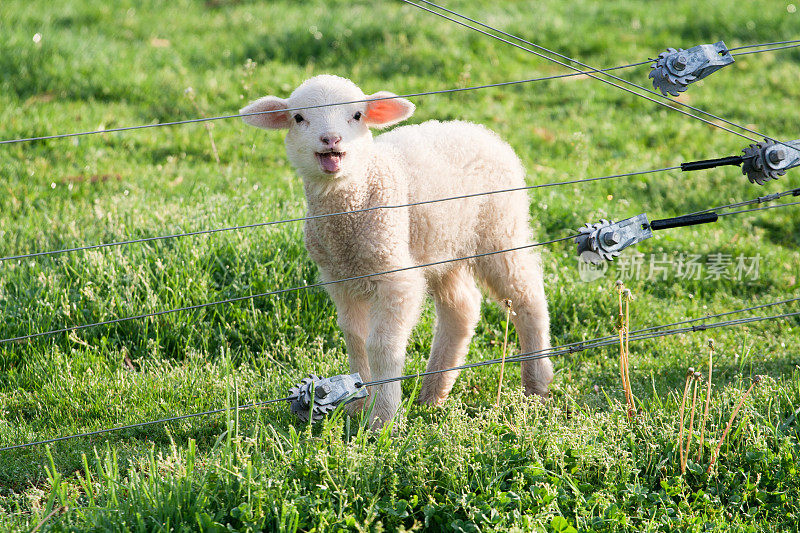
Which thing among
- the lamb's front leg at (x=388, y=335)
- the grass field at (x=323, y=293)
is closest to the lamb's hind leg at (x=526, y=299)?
the grass field at (x=323, y=293)

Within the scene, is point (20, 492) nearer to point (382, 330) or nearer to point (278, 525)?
point (278, 525)

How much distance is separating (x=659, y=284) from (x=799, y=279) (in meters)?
1.05

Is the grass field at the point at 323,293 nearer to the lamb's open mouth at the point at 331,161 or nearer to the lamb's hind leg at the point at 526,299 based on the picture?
the lamb's hind leg at the point at 526,299

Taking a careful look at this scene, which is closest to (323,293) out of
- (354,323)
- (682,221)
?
(354,323)

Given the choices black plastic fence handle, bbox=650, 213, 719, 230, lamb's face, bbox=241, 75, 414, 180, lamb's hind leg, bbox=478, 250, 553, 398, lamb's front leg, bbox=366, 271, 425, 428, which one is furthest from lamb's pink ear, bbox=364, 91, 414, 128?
black plastic fence handle, bbox=650, 213, 719, 230

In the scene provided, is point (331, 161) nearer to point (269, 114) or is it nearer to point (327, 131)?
point (327, 131)

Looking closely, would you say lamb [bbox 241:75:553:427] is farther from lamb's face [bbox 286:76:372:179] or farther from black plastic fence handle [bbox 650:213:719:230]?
black plastic fence handle [bbox 650:213:719:230]

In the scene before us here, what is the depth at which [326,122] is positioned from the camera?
3451 mm

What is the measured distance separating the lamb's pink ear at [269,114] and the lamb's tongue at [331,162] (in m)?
0.34

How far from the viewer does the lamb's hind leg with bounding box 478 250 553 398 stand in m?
4.29

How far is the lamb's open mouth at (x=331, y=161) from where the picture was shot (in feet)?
11.4

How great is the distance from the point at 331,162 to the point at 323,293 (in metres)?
1.73

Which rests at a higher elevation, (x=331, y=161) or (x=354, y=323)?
(x=331, y=161)

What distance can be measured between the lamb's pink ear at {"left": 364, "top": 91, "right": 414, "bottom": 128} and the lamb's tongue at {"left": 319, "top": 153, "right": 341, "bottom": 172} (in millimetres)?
346
